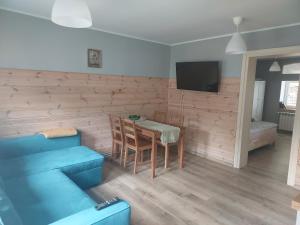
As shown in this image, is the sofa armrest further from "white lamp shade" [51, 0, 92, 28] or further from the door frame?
the door frame

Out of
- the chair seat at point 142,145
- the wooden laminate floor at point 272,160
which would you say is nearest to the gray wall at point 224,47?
the wooden laminate floor at point 272,160

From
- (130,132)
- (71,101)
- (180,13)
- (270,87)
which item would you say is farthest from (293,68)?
(71,101)

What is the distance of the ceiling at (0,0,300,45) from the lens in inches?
94.9

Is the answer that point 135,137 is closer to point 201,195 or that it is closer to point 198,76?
point 201,195

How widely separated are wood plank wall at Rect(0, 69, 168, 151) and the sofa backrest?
0.22m

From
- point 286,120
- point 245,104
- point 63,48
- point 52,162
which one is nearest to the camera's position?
point 52,162

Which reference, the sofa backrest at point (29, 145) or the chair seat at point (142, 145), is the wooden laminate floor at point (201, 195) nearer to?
the chair seat at point (142, 145)

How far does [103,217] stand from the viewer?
4.55 feet

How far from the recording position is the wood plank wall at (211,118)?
3.87 meters

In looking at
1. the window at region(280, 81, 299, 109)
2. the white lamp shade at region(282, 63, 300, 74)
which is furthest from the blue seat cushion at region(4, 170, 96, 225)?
the window at region(280, 81, 299, 109)

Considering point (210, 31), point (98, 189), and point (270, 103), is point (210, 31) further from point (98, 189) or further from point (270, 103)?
point (270, 103)

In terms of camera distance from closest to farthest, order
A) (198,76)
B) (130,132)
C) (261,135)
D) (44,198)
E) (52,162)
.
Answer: (44,198)
(52,162)
(130,132)
(198,76)
(261,135)

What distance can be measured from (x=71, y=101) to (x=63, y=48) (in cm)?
84

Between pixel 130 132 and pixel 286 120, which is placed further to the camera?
pixel 286 120
